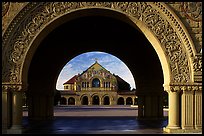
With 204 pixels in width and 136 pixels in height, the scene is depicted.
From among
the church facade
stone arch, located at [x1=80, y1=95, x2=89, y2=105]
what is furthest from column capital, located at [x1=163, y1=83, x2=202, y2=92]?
stone arch, located at [x1=80, y1=95, x2=89, y2=105]

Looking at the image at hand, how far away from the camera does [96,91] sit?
75.8m

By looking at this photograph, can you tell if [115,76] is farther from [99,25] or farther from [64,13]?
[64,13]

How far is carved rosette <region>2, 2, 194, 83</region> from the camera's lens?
13086mm

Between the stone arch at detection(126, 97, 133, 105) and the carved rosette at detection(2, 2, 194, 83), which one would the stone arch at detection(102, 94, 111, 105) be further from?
the carved rosette at detection(2, 2, 194, 83)

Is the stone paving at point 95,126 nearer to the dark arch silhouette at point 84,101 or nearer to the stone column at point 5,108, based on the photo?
the stone column at point 5,108

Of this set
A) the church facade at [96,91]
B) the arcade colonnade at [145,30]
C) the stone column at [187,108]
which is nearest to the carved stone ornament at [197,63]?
the arcade colonnade at [145,30]

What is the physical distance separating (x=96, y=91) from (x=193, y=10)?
206 feet

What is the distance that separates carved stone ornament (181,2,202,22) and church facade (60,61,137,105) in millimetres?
61509

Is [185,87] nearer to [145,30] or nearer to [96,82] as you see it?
[145,30]

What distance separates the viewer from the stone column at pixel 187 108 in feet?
43.3

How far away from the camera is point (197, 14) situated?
43.5 ft

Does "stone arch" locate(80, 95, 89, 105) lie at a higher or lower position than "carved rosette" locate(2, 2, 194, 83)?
lower

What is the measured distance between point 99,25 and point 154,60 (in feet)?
13.9

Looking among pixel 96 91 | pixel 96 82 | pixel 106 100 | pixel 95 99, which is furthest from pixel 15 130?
pixel 106 100
